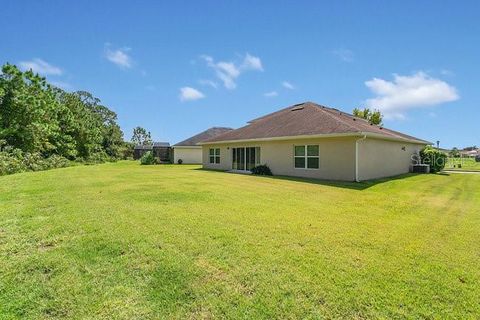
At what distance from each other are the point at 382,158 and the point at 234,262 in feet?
51.3

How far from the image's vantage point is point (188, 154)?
124 feet

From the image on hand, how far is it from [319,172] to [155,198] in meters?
10.1

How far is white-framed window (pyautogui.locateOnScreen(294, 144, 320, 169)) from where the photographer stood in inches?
649

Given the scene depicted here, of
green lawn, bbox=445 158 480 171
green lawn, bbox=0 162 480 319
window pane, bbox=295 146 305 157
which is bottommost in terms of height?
green lawn, bbox=0 162 480 319

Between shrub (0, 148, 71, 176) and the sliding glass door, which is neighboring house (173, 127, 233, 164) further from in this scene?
the sliding glass door

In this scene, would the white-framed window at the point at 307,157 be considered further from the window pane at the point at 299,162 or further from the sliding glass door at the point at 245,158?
the sliding glass door at the point at 245,158

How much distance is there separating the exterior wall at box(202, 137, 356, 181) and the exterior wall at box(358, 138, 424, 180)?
1.89 ft

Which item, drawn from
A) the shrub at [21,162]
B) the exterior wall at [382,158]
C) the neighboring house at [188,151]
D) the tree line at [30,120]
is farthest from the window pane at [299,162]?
the neighboring house at [188,151]

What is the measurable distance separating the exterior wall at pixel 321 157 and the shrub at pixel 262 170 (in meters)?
0.25

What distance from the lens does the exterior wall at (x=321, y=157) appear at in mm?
15055

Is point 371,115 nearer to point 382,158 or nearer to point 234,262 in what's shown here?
point 382,158

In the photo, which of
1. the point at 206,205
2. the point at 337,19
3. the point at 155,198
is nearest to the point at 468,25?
the point at 337,19

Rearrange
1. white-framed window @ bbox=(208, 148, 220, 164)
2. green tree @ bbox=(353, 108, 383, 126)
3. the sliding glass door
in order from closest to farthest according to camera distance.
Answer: the sliding glass door, white-framed window @ bbox=(208, 148, 220, 164), green tree @ bbox=(353, 108, 383, 126)

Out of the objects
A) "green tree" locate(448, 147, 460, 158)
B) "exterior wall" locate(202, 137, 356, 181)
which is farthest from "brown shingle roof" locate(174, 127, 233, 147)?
"green tree" locate(448, 147, 460, 158)
